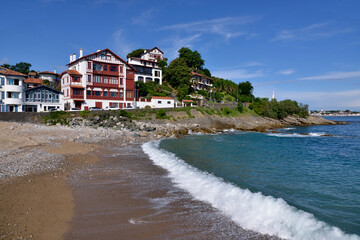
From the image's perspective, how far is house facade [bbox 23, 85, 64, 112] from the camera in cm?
4433

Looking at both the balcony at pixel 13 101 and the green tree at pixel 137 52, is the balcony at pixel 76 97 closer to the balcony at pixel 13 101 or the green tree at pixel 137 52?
the balcony at pixel 13 101

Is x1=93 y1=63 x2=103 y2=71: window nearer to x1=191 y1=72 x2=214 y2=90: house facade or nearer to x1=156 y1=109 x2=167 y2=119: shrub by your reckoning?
x1=156 y1=109 x2=167 y2=119: shrub

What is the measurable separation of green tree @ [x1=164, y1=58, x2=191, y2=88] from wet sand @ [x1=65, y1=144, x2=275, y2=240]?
61.5 meters

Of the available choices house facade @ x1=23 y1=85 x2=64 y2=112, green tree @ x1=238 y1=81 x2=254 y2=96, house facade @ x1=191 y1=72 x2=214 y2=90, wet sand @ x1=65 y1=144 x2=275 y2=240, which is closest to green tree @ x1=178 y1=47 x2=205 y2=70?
house facade @ x1=191 y1=72 x2=214 y2=90

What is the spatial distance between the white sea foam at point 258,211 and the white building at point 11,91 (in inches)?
1707

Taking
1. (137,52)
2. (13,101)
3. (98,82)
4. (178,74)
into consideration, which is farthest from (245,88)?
(13,101)

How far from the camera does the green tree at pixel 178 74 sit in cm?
7219

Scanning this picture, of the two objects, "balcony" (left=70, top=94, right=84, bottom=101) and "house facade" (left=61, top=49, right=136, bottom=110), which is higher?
"house facade" (left=61, top=49, right=136, bottom=110)

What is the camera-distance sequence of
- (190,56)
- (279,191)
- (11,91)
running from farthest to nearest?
(190,56), (11,91), (279,191)

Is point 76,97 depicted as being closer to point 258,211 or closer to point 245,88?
point 258,211

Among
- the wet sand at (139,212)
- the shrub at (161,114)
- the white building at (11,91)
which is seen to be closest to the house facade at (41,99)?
the white building at (11,91)

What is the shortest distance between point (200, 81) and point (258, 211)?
8021cm

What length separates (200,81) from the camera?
284 ft

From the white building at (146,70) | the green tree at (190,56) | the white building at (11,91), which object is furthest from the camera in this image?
the green tree at (190,56)
